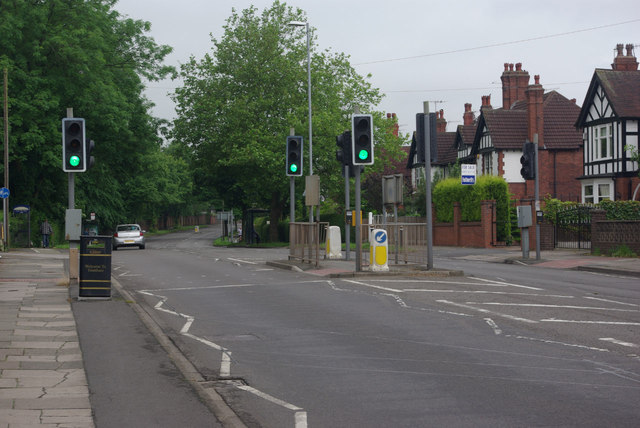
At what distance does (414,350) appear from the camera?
9.53m

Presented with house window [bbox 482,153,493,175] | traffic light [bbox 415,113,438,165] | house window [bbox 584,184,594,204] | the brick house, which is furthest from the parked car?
traffic light [bbox 415,113,438,165]

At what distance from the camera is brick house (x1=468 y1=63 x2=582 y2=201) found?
2151 inches

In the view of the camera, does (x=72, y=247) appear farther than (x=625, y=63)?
No

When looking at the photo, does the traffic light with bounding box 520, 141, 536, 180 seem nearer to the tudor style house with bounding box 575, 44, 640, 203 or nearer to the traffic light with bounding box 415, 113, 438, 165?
the traffic light with bounding box 415, 113, 438, 165

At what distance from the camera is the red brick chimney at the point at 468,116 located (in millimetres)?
72125

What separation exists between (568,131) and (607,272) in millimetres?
35472

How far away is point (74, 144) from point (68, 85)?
27.2 metres

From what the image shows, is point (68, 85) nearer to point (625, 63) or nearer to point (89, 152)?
point (89, 152)

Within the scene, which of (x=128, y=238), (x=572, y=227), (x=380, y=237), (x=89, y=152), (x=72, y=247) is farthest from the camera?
(x=128, y=238)

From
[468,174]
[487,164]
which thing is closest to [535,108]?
[487,164]

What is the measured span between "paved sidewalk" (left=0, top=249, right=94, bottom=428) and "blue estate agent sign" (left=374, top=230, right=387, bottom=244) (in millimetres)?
7799

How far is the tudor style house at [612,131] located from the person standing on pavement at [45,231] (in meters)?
31.3

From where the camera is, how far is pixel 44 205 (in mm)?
49219

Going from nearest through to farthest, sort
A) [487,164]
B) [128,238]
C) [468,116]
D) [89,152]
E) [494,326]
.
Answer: [494,326]
[89,152]
[128,238]
[487,164]
[468,116]
